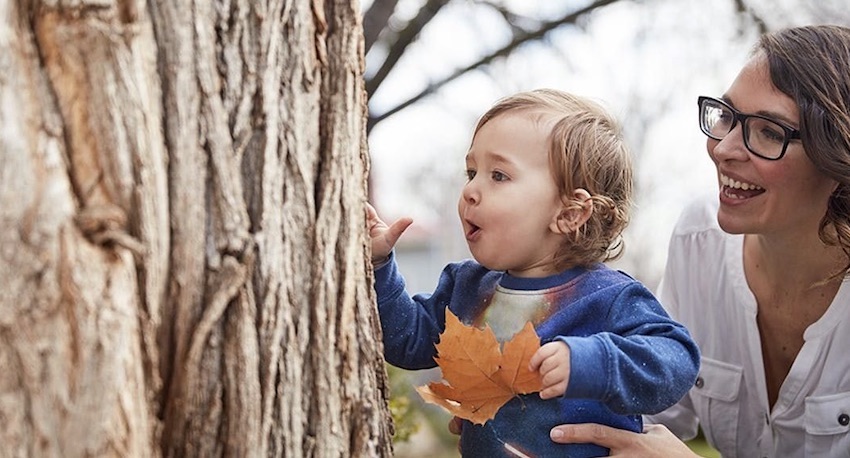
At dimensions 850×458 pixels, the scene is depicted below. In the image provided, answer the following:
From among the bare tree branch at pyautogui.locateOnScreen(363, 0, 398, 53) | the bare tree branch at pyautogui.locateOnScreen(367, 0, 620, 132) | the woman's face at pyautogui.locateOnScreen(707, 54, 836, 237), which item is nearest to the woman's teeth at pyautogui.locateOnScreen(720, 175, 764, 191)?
the woman's face at pyautogui.locateOnScreen(707, 54, 836, 237)

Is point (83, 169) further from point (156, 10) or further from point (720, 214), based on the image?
point (720, 214)

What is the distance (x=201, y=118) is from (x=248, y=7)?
0.19m

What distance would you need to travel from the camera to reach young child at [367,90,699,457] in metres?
2.02

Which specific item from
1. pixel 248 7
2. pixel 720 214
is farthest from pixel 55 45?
pixel 720 214

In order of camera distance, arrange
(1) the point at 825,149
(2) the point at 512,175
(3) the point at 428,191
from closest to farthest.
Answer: (2) the point at 512,175 < (1) the point at 825,149 < (3) the point at 428,191

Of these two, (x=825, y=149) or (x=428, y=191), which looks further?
(x=428, y=191)

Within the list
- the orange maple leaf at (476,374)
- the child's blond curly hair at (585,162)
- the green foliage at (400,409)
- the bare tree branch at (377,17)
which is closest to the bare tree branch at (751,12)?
the bare tree branch at (377,17)

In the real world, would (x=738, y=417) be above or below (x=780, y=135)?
below

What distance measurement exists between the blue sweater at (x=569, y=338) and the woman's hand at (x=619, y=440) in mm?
30

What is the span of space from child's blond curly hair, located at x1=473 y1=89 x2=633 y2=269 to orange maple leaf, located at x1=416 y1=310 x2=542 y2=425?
30 cm

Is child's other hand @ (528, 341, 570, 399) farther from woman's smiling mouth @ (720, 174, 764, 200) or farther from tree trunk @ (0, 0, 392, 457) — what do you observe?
woman's smiling mouth @ (720, 174, 764, 200)

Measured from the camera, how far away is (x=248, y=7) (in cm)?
154

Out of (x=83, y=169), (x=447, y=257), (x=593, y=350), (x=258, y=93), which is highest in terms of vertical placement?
(x=447, y=257)

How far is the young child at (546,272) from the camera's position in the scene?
6.62ft
